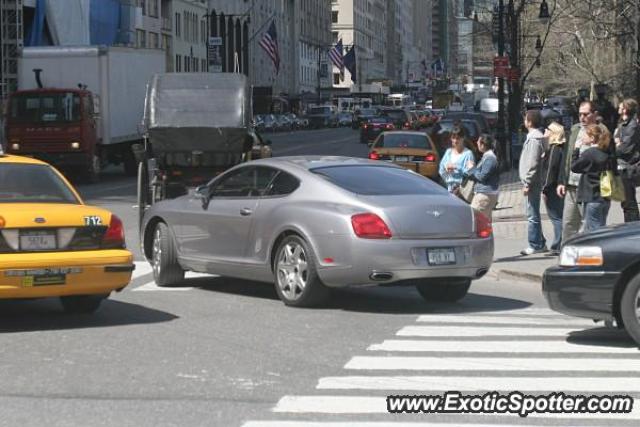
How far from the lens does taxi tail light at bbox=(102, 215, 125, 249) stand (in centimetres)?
1094

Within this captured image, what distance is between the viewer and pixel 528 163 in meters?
16.2

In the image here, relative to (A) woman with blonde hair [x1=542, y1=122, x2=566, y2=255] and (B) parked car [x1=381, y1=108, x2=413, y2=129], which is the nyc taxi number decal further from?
(B) parked car [x1=381, y1=108, x2=413, y2=129]

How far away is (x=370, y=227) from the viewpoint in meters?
11.5

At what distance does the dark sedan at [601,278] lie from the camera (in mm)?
9445

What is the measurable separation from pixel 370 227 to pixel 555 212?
5764mm

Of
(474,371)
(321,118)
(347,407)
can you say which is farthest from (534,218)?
(321,118)

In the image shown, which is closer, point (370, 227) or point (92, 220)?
point (92, 220)

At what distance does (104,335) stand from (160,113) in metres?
18.1

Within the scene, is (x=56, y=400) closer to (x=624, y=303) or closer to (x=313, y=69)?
(x=624, y=303)

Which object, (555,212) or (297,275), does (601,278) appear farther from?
(555,212)

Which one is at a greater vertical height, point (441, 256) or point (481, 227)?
point (481, 227)

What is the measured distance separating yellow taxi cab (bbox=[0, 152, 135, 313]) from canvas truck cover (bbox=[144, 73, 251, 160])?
629 inches

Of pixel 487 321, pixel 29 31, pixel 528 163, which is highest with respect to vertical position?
pixel 29 31

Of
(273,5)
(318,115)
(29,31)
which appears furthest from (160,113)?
(273,5)
